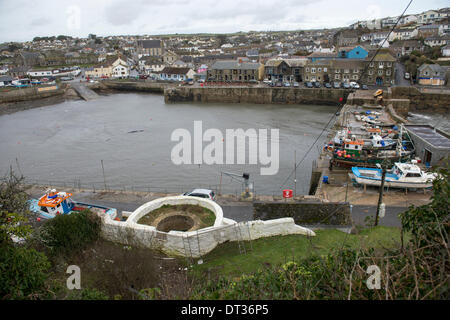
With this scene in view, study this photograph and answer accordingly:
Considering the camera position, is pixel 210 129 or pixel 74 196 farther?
pixel 210 129

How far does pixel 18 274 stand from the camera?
4746 mm

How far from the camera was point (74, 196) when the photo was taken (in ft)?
42.3

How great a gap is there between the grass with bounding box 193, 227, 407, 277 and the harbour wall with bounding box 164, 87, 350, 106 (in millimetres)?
31127

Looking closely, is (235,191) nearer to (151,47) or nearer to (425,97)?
(425,97)

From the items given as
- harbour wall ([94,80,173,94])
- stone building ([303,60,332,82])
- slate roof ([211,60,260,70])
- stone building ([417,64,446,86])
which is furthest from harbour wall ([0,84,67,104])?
stone building ([417,64,446,86])

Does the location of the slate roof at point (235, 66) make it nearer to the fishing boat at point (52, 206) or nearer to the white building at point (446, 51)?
the white building at point (446, 51)

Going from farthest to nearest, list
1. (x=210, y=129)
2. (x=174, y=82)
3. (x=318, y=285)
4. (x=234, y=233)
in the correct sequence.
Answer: (x=174, y=82), (x=210, y=129), (x=234, y=233), (x=318, y=285)

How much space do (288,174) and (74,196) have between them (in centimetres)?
1078

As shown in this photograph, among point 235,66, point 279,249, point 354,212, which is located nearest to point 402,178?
point 354,212

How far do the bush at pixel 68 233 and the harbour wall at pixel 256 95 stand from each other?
112 ft

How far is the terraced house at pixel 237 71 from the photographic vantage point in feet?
152

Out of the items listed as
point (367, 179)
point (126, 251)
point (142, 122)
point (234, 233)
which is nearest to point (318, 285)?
point (234, 233)

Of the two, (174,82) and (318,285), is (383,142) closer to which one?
(318,285)

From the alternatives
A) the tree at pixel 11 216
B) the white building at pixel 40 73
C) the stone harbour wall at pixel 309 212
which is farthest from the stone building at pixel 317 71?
the white building at pixel 40 73
